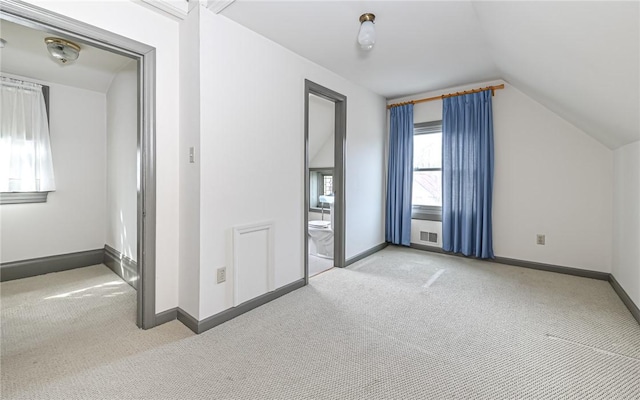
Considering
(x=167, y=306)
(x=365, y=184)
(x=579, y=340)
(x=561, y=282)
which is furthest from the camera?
(x=365, y=184)

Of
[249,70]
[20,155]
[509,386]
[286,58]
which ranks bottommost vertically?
[509,386]

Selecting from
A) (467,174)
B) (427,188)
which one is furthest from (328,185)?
(467,174)

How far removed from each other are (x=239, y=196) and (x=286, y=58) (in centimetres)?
134

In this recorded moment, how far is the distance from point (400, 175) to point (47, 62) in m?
4.09

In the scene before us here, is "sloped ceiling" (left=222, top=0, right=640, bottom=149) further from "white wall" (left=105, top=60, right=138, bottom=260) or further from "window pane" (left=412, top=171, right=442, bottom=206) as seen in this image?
"white wall" (left=105, top=60, right=138, bottom=260)

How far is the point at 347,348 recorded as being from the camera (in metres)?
1.79

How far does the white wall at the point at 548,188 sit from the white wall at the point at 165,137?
11.1 ft

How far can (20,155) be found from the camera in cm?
299

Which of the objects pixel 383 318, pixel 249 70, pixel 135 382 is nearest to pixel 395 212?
pixel 383 318

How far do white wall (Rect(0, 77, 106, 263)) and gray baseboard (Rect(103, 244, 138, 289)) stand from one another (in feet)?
0.86

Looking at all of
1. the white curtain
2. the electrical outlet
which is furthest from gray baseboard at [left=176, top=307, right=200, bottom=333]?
the white curtain

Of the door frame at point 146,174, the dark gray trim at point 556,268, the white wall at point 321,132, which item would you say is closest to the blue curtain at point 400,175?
the white wall at point 321,132

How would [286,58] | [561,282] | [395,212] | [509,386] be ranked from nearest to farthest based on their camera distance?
[509,386], [286,58], [561,282], [395,212]

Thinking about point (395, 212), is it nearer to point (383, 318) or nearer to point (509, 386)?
point (383, 318)
